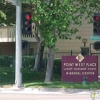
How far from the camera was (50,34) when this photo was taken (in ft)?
59.7

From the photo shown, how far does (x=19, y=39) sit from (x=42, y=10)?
2.16m

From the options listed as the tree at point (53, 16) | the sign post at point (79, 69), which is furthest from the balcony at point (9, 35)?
the tree at point (53, 16)

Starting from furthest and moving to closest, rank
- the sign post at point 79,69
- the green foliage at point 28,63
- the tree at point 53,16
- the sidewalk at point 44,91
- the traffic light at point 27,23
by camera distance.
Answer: the green foliage at point 28,63
the sign post at point 79,69
the traffic light at point 27,23
the tree at point 53,16
the sidewalk at point 44,91

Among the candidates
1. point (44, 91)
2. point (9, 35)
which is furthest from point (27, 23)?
point (9, 35)

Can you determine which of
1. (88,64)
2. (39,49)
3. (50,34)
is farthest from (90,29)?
(50,34)

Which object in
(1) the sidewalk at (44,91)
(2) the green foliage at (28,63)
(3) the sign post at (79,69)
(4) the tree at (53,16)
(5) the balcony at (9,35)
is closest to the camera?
(1) the sidewalk at (44,91)

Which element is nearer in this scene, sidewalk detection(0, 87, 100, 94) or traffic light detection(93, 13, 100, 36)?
sidewalk detection(0, 87, 100, 94)

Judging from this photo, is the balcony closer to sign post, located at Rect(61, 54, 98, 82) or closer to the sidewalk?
sign post, located at Rect(61, 54, 98, 82)

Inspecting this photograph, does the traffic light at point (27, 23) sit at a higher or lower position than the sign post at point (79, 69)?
higher

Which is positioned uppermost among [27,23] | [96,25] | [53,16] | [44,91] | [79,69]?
[53,16]

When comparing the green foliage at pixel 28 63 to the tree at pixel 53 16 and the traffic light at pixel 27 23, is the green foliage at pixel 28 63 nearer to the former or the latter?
the tree at pixel 53 16

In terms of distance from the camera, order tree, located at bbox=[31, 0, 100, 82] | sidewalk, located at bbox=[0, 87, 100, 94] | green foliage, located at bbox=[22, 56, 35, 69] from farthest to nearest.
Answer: green foliage, located at bbox=[22, 56, 35, 69], tree, located at bbox=[31, 0, 100, 82], sidewalk, located at bbox=[0, 87, 100, 94]

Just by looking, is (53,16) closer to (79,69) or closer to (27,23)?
(27,23)

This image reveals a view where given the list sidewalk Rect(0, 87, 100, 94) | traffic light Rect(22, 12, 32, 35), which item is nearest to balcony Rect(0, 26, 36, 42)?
traffic light Rect(22, 12, 32, 35)
